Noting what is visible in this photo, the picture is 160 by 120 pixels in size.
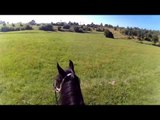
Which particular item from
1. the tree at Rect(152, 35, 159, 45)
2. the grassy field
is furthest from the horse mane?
the tree at Rect(152, 35, 159, 45)

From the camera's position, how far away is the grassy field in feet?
11.5

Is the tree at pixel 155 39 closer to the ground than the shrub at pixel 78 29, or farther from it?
closer to the ground

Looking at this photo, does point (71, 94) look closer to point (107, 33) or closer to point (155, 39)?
point (107, 33)

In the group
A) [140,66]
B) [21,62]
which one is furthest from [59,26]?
[140,66]

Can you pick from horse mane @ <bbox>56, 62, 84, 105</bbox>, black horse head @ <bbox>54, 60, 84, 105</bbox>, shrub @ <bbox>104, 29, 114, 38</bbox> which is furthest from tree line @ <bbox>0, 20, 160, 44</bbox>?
horse mane @ <bbox>56, 62, 84, 105</bbox>

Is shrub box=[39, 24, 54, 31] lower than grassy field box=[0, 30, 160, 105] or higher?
higher

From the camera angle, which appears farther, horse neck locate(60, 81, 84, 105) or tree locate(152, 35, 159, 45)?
tree locate(152, 35, 159, 45)

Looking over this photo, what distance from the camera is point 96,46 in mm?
3557

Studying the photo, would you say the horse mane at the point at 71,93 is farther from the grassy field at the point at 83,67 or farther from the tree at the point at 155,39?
the tree at the point at 155,39

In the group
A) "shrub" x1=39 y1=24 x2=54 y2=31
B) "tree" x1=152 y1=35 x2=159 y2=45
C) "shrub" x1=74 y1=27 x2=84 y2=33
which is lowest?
"tree" x1=152 y1=35 x2=159 y2=45

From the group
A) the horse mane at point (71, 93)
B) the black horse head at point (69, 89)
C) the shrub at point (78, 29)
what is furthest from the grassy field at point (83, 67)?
the horse mane at point (71, 93)

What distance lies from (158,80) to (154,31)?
1.75ft

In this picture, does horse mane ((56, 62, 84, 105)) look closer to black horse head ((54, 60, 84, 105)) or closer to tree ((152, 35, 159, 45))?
black horse head ((54, 60, 84, 105))

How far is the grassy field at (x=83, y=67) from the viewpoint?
138 inches
